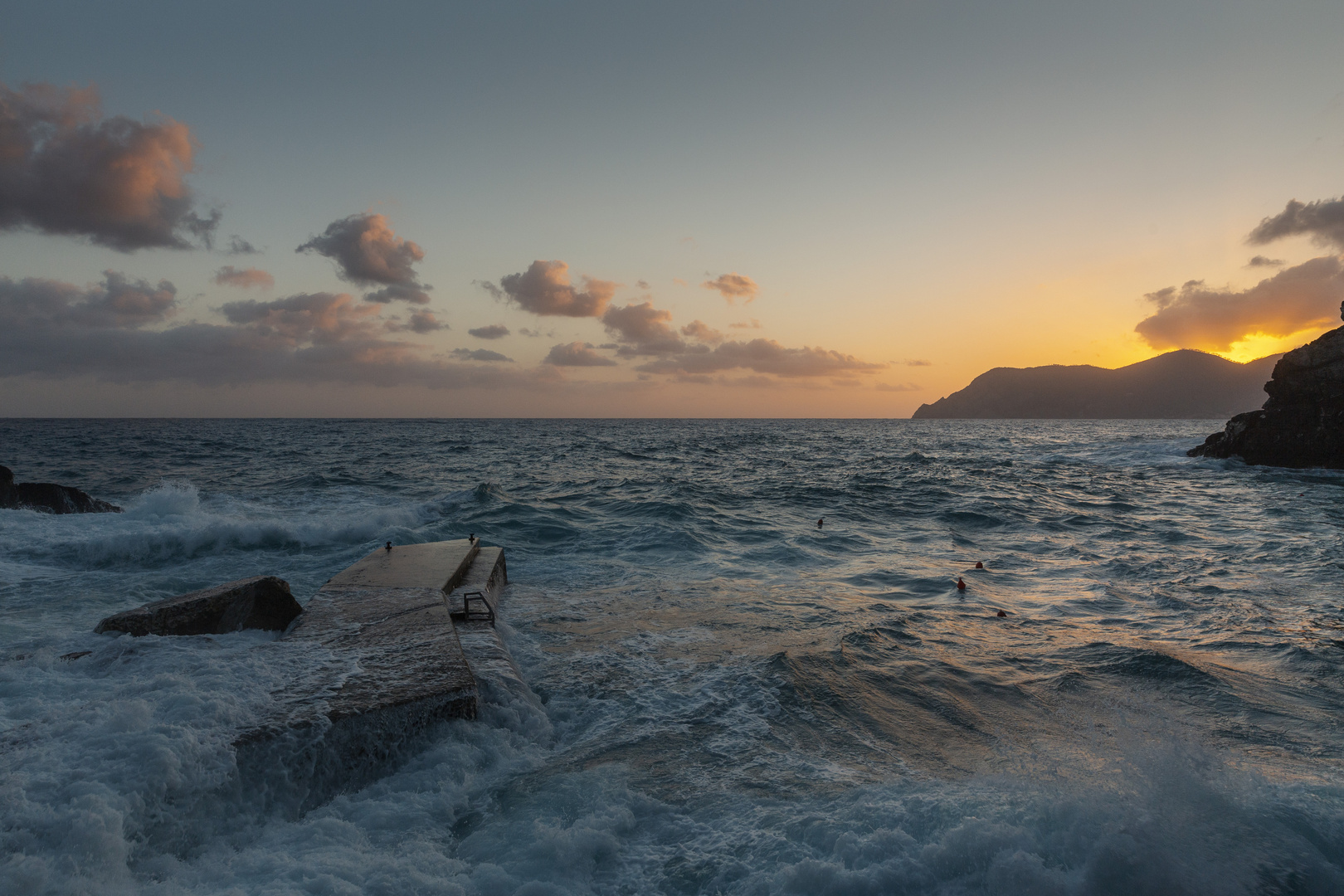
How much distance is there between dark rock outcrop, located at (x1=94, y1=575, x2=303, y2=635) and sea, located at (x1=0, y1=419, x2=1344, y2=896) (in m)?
0.26

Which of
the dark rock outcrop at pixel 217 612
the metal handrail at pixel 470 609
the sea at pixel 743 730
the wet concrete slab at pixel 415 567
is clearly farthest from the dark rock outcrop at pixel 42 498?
the metal handrail at pixel 470 609

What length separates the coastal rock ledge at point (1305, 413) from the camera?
3030cm

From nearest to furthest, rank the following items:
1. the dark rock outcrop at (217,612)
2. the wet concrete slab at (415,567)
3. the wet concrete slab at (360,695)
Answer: the wet concrete slab at (360,695) < the dark rock outcrop at (217,612) < the wet concrete slab at (415,567)

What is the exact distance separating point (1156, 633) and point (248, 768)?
35.9 feet

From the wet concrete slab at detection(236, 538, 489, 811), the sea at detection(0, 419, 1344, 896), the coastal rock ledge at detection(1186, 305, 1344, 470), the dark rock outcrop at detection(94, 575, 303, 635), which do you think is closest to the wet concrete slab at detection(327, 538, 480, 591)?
the wet concrete slab at detection(236, 538, 489, 811)

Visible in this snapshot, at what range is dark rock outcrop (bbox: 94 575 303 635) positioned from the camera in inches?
267

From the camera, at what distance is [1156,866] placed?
3838 millimetres

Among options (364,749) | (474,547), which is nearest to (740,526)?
(474,547)

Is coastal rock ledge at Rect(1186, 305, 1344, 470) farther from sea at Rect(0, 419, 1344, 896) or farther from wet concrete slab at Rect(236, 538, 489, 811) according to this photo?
wet concrete slab at Rect(236, 538, 489, 811)

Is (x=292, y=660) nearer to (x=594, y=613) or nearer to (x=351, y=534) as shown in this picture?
(x=594, y=613)

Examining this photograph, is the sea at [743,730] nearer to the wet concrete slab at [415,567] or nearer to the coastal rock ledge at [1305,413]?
the wet concrete slab at [415,567]

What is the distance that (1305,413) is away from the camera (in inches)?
1244

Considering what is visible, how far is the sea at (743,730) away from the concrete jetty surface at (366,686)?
0.14 meters

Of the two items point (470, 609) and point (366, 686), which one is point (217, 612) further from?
point (366, 686)
